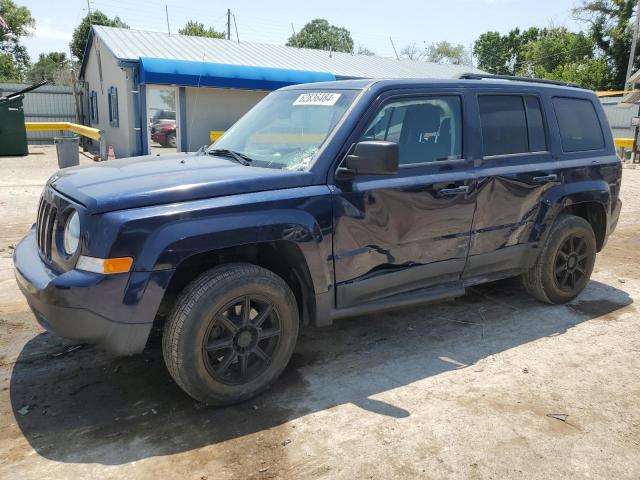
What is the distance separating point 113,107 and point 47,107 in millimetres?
8024

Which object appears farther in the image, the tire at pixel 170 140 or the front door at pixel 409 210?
the tire at pixel 170 140

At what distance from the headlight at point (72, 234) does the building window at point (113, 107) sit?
17.0 m

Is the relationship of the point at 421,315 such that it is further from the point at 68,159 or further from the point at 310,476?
the point at 68,159

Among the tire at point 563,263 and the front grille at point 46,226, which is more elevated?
the front grille at point 46,226

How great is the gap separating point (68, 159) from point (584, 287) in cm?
1096

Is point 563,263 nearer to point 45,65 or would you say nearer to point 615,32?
point 615,32

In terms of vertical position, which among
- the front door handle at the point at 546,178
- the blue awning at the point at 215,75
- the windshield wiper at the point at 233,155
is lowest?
the front door handle at the point at 546,178

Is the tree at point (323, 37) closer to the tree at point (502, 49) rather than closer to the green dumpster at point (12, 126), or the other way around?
the tree at point (502, 49)

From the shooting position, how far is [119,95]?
18.0 metres

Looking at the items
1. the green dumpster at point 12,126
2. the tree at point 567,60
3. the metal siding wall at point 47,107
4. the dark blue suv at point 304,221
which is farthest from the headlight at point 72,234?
the tree at point 567,60

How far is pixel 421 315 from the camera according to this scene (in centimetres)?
483

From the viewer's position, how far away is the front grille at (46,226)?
3.23 metres

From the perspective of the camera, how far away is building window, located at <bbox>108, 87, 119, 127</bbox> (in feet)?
61.6

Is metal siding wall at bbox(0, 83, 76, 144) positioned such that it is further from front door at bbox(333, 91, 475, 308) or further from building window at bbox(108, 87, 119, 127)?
front door at bbox(333, 91, 475, 308)
